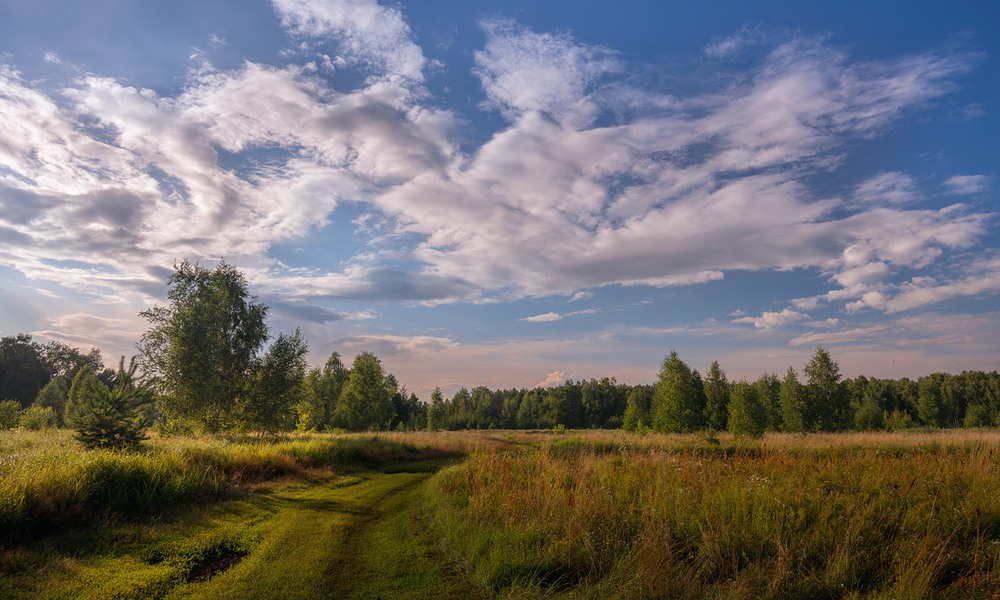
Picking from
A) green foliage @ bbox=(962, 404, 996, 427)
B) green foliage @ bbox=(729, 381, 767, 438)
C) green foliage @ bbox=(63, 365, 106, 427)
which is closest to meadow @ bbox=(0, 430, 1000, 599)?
green foliage @ bbox=(63, 365, 106, 427)

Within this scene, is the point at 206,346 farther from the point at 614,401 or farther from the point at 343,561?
the point at 614,401

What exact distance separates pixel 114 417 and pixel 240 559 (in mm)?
10679

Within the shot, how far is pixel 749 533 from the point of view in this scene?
6.64 metres

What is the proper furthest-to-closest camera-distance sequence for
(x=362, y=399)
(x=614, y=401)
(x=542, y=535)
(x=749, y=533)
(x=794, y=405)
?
(x=614, y=401)
(x=362, y=399)
(x=794, y=405)
(x=542, y=535)
(x=749, y=533)

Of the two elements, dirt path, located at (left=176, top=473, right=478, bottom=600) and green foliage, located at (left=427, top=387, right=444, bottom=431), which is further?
green foliage, located at (left=427, top=387, right=444, bottom=431)

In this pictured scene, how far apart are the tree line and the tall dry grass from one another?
14932 millimetres

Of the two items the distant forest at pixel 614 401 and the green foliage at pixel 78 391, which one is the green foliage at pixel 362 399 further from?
the green foliage at pixel 78 391

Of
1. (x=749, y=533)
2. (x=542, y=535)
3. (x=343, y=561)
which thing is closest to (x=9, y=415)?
(x=343, y=561)

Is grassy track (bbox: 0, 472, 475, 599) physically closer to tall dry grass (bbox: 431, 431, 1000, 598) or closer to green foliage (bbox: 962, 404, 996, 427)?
tall dry grass (bbox: 431, 431, 1000, 598)

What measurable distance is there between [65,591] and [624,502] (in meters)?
8.91

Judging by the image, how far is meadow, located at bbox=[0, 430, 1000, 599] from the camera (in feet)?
19.1

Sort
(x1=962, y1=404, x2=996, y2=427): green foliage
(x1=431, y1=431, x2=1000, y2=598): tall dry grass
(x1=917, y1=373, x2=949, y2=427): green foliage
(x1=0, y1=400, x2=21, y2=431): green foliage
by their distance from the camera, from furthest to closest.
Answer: (x1=917, y1=373, x2=949, y2=427): green foliage
(x1=962, y1=404, x2=996, y2=427): green foliage
(x1=0, y1=400, x2=21, y2=431): green foliage
(x1=431, y1=431, x2=1000, y2=598): tall dry grass

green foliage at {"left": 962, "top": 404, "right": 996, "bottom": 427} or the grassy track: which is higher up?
the grassy track

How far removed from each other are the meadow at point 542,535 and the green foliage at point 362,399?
1748 inches
